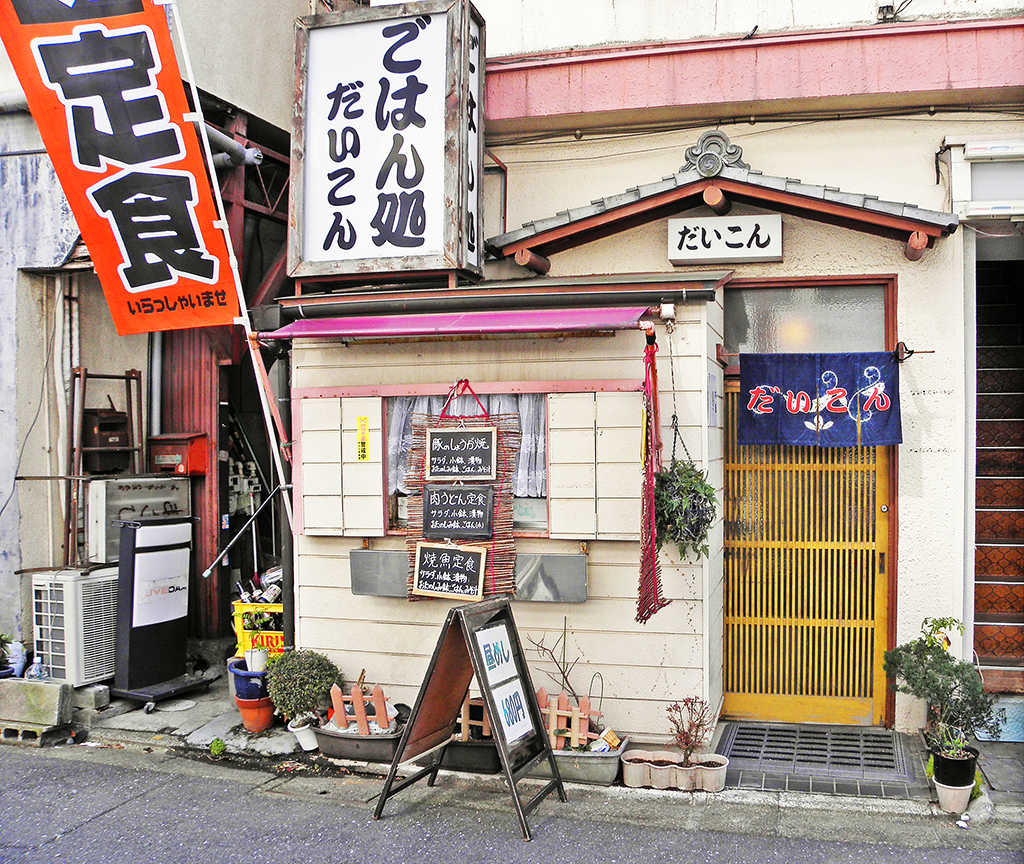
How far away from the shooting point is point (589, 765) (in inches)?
275

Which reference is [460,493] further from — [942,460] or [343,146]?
[942,460]

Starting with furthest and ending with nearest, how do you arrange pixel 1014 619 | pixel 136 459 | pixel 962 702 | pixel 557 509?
pixel 136 459 → pixel 1014 619 → pixel 557 509 → pixel 962 702

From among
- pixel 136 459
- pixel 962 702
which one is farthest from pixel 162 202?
pixel 962 702

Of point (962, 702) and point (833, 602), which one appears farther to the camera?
point (833, 602)

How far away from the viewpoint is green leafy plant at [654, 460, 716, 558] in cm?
684

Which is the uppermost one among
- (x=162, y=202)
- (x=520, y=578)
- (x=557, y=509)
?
(x=162, y=202)

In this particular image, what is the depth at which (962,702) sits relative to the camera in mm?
6621

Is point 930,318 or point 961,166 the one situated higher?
point 961,166

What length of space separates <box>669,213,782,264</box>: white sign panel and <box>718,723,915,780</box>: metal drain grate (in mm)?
4337

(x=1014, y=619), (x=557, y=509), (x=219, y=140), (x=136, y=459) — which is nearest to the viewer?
(x=557, y=509)

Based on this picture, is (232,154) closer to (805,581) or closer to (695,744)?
(805,581)

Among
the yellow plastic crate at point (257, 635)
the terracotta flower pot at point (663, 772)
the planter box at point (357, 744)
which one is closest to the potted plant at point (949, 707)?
the terracotta flower pot at point (663, 772)

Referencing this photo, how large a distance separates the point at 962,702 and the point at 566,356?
4043 mm

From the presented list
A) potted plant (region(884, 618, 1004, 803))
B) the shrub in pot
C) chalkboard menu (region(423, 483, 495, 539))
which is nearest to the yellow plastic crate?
chalkboard menu (region(423, 483, 495, 539))
